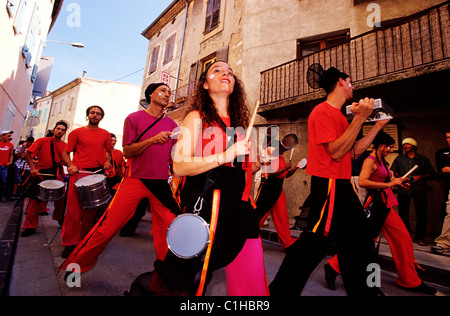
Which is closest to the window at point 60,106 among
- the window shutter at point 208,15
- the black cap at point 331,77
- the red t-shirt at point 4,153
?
the window shutter at point 208,15

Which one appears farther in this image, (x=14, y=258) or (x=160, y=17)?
(x=160, y=17)

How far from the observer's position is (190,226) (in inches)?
47.4

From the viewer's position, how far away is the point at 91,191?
9.89 feet

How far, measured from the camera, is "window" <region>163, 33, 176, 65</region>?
52.3 ft

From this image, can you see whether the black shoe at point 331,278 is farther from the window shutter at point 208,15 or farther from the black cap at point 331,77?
the window shutter at point 208,15

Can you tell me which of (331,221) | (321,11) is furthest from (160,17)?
(331,221)

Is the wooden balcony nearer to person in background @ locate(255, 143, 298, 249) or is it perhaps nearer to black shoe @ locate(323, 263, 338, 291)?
person in background @ locate(255, 143, 298, 249)

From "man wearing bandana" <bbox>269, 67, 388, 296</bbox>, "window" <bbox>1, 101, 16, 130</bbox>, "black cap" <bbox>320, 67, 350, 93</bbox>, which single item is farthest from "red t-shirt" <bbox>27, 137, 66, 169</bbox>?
"window" <bbox>1, 101, 16, 130</bbox>

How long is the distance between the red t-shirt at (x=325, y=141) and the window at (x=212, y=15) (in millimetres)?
12606

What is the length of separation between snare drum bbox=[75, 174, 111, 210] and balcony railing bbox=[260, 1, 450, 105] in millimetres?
6976

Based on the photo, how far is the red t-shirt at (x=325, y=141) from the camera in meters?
1.86

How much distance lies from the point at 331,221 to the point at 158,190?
1.57 meters

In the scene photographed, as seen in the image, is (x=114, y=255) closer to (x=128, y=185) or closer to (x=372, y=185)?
(x=128, y=185)

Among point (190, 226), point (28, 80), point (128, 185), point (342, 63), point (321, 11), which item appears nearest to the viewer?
point (190, 226)
